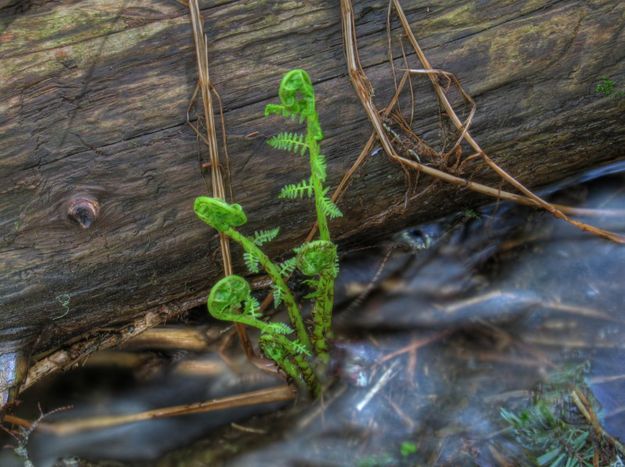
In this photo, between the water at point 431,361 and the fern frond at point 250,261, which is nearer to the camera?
the fern frond at point 250,261

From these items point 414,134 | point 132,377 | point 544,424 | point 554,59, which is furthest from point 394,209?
point 132,377

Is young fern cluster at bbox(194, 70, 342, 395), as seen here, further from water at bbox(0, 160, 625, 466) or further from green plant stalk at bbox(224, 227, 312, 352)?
water at bbox(0, 160, 625, 466)

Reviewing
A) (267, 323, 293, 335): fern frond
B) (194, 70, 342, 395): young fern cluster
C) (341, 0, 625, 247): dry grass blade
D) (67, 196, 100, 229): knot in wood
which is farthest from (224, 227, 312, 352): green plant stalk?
(341, 0, 625, 247): dry grass blade

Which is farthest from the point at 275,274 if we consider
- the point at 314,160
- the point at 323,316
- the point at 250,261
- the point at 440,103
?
the point at 440,103

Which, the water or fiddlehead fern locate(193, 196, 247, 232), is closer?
fiddlehead fern locate(193, 196, 247, 232)

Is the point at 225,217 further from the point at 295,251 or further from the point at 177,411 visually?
the point at 177,411

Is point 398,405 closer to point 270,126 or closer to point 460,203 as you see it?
point 460,203

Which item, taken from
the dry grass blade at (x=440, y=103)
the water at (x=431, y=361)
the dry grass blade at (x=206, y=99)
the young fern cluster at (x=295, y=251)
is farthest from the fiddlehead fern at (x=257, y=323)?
Result: the dry grass blade at (x=440, y=103)

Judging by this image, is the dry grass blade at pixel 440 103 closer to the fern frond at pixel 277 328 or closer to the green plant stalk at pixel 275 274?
the green plant stalk at pixel 275 274
